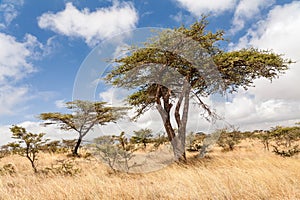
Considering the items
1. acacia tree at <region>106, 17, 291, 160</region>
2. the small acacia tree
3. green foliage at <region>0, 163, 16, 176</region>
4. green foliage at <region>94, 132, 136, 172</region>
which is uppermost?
acacia tree at <region>106, 17, 291, 160</region>

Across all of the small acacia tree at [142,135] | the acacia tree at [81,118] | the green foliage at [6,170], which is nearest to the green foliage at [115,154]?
the small acacia tree at [142,135]

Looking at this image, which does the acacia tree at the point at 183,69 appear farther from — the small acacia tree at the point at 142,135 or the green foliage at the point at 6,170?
the green foliage at the point at 6,170

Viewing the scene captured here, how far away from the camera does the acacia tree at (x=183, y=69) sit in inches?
397

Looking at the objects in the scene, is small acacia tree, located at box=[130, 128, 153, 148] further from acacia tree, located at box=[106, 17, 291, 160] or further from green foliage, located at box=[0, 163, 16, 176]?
green foliage, located at box=[0, 163, 16, 176]

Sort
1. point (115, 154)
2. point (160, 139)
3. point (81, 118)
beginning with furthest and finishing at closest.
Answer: point (81, 118), point (160, 139), point (115, 154)

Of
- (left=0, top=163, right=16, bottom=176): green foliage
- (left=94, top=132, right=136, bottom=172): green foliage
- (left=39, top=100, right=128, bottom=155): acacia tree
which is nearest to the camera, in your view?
(left=0, top=163, right=16, bottom=176): green foliage

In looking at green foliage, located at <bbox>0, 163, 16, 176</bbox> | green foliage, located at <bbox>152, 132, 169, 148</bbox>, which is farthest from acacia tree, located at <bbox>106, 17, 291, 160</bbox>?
green foliage, located at <bbox>0, 163, 16, 176</bbox>

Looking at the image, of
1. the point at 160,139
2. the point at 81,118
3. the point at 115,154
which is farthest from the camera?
the point at 81,118

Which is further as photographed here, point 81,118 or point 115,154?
point 81,118

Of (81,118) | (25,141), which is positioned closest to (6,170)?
(25,141)

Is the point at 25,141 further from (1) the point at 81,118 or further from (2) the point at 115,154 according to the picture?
(1) the point at 81,118

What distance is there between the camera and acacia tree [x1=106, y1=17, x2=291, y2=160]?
10.1 meters

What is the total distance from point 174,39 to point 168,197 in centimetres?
698

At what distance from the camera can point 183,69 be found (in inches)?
432
